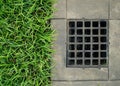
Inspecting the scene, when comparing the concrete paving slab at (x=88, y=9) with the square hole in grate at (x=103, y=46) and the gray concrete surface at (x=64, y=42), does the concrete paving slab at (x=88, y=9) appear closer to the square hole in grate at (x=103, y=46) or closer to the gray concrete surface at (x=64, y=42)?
the gray concrete surface at (x=64, y=42)

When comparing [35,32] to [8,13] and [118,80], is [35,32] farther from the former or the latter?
[118,80]

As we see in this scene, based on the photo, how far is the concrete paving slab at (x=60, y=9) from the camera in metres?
4.37

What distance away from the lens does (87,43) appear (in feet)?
14.7

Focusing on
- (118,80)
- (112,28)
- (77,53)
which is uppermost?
(112,28)

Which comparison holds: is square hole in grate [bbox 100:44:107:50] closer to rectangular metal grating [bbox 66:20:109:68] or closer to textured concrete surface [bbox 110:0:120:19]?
rectangular metal grating [bbox 66:20:109:68]

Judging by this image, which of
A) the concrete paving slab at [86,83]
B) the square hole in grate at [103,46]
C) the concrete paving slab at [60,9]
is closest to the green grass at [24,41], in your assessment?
the concrete paving slab at [60,9]

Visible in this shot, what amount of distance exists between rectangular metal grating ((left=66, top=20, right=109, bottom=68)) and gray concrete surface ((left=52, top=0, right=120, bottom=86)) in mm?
66

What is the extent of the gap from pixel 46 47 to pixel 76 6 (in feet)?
2.13

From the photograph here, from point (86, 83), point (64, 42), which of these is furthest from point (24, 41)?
point (86, 83)

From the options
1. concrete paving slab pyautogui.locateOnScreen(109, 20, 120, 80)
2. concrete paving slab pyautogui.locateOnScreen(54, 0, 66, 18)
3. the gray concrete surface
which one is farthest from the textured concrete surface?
concrete paving slab pyautogui.locateOnScreen(54, 0, 66, 18)

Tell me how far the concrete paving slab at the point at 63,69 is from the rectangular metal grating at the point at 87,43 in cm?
7

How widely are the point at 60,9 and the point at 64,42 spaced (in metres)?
0.40

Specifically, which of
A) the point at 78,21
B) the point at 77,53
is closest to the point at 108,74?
the point at 77,53

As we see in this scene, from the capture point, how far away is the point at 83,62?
4492 mm
